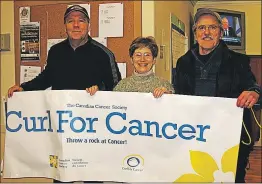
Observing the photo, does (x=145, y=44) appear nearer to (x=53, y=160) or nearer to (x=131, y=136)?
(x=131, y=136)

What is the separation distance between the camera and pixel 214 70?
185 centimetres

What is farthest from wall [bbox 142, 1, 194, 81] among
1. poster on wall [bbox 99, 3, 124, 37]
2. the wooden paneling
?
the wooden paneling

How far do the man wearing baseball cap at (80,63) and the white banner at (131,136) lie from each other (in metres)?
0.16

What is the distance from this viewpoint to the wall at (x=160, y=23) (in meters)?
2.85

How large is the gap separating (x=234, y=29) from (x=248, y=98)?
4665 millimetres

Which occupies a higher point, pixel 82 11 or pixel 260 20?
pixel 260 20

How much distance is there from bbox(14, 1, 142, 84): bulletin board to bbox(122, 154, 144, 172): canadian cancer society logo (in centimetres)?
105

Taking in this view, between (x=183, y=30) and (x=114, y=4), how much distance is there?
207cm

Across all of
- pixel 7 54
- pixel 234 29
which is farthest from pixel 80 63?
pixel 234 29

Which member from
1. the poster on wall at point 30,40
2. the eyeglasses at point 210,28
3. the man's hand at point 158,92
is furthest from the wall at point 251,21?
the man's hand at point 158,92

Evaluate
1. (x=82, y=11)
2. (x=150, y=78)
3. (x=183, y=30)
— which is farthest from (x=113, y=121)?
(x=183, y=30)

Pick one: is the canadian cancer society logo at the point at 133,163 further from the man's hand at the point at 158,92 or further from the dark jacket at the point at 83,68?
the dark jacket at the point at 83,68

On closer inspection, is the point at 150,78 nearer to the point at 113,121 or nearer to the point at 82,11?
the point at 113,121

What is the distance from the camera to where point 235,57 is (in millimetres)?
1849
